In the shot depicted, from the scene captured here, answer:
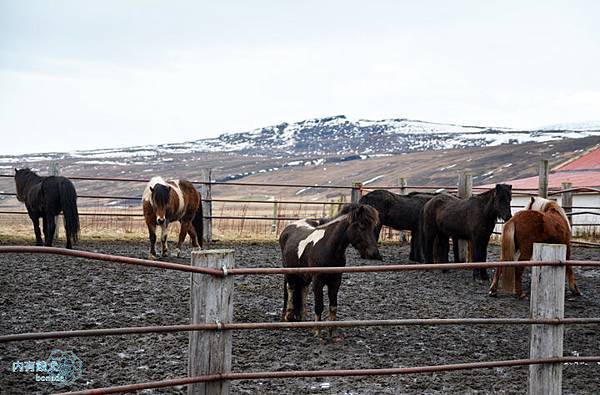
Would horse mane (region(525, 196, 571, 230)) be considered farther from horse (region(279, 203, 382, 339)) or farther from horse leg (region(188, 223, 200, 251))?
horse leg (region(188, 223, 200, 251))

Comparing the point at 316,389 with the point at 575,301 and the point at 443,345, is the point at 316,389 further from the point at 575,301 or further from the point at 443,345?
the point at 575,301

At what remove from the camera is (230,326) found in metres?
3.23

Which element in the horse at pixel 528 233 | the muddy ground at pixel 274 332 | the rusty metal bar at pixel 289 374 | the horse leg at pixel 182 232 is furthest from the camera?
the horse leg at pixel 182 232

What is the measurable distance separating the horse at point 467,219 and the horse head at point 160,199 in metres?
4.15

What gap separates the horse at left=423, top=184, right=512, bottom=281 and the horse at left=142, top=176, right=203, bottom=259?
411 cm

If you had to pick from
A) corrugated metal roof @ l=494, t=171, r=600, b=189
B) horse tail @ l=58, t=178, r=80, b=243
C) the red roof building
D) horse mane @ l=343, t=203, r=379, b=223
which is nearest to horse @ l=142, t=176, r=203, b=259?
horse tail @ l=58, t=178, r=80, b=243

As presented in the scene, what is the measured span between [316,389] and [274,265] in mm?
5917

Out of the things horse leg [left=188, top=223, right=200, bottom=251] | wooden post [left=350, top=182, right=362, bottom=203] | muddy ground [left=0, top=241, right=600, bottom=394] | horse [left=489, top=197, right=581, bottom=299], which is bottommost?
muddy ground [left=0, top=241, right=600, bottom=394]

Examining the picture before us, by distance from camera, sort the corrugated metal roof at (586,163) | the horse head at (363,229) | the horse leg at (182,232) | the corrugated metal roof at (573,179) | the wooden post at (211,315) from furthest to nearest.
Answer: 1. the corrugated metal roof at (586,163)
2. the corrugated metal roof at (573,179)
3. the horse leg at (182,232)
4. the horse head at (363,229)
5. the wooden post at (211,315)

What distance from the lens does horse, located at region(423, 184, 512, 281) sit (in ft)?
31.7

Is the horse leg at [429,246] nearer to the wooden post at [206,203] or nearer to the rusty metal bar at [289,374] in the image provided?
the wooden post at [206,203]

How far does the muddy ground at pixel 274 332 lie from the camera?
204 inches

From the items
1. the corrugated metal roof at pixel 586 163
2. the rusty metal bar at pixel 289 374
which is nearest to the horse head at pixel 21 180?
the rusty metal bar at pixel 289 374

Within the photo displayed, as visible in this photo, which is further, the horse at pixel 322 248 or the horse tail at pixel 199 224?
the horse tail at pixel 199 224
